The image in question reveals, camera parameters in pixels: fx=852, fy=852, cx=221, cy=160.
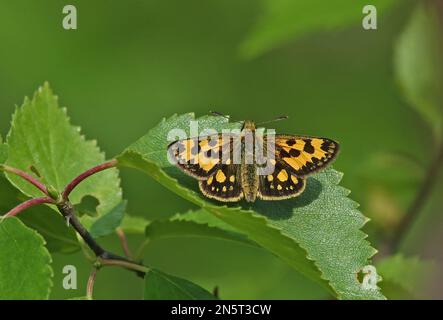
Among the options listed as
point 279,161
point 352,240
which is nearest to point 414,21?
point 279,161

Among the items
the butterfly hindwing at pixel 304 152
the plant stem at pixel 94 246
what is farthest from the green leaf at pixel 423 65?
the plant stem at pixel 94 246

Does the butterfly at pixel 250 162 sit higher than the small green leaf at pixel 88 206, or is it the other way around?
the butterfly at pixel 250 162

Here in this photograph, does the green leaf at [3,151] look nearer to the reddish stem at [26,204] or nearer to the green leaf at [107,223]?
the reddish stem at [26,204]

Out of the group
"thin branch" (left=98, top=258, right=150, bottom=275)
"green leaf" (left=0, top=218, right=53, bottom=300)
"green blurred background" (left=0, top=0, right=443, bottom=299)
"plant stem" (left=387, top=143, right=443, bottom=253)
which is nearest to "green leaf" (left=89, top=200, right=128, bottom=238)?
"thin branch" (left=98, top=258, right=150, bottom=275)

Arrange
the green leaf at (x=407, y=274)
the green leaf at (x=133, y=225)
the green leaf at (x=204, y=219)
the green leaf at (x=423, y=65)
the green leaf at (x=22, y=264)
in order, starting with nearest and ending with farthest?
the green leaf at (x=22, y=264), the green leaf at (x=204, y=219), the green leaf at (x=133, y=225), the green leaf at (x=407, y=274), the green leaf at (x=423, y=65)

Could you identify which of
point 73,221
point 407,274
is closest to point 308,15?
point 407,274

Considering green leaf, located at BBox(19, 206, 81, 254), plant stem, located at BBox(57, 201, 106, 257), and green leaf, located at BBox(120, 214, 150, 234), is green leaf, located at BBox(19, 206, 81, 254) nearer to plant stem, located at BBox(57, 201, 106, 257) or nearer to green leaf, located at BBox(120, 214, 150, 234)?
plant stem, located at BBox(57, 201, 106, 257)
